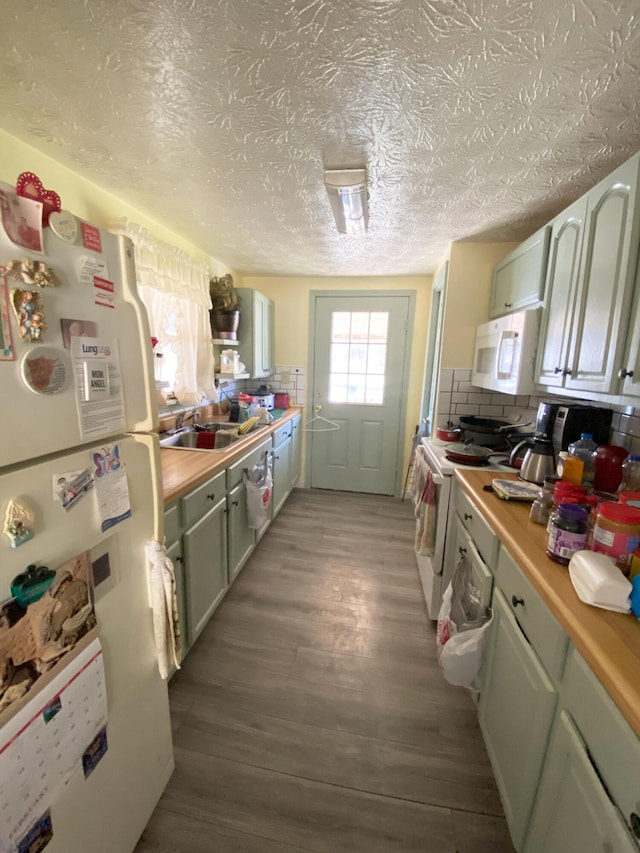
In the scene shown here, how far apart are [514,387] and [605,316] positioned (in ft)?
1.87

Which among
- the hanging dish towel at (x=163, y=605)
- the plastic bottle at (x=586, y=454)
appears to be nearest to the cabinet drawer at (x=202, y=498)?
the hanging dish towel at (x=163, y=605)

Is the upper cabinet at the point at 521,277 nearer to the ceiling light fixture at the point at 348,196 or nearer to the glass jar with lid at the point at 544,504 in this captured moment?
the ceiling light fixture at the point at 348,196

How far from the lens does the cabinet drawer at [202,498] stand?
4.92 feet

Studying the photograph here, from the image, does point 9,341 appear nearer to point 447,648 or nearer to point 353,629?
point 447,648

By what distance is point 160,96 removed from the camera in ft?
3.38

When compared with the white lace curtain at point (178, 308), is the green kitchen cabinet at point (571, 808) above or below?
below

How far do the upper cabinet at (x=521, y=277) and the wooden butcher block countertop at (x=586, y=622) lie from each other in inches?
48.0

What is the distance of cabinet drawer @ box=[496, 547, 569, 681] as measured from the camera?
83cm

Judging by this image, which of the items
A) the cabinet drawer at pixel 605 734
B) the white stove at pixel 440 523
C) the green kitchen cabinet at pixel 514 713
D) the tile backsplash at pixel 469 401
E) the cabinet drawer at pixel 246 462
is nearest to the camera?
the cabinet drawer at pixel 605 734

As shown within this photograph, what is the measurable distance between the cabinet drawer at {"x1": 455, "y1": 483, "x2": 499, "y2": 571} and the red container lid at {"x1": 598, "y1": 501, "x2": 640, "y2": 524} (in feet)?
1.28

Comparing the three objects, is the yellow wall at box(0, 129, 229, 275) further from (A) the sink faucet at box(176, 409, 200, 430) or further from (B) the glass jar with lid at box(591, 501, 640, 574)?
(B) the glass jar with lid at box(591, 501, 640, 574)

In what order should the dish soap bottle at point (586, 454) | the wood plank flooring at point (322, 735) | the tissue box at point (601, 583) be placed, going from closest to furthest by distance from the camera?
1. the tissue box at point (601, 583)
2. the wood plank flooring at point (322, 735)
3. the dish soap bottle at point (586, 454)

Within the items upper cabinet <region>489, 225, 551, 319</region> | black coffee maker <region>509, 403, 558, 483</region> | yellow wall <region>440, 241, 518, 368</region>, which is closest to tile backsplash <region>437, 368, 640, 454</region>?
yellow wall <region>440, 241, 518, 368</region>

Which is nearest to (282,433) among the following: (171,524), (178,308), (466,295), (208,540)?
(178,308)
